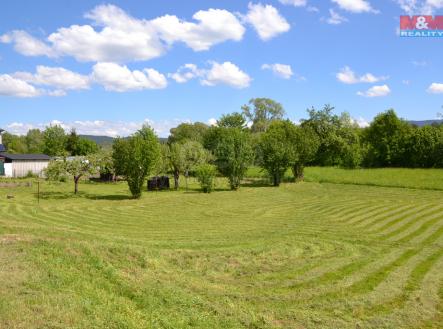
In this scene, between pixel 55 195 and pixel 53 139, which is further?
pixel 53 139

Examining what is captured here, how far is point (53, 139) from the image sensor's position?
100188 millimetres

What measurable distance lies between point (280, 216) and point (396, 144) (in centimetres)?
5186

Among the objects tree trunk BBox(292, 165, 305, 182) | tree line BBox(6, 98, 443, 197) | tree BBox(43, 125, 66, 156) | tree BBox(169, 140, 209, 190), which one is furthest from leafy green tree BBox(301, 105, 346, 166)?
tree BBox(43, 125, 66, 156)

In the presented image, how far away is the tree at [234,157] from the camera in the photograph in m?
51.6

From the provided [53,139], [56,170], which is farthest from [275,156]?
[53,139]

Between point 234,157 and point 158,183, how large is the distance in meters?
11.7

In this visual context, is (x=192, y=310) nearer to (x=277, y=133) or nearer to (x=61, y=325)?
(x=61, y=325)

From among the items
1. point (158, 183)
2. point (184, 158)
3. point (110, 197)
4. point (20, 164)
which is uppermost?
point (184, 158)

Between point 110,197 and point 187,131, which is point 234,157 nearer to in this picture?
point 110,197

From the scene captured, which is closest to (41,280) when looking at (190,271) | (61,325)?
(61,325)

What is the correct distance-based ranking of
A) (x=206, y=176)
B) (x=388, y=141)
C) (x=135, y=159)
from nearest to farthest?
(x=135, y=159) → (x=206, y=176) → (x=388, y=141)

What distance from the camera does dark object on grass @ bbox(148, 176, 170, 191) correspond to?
5228 centimetres

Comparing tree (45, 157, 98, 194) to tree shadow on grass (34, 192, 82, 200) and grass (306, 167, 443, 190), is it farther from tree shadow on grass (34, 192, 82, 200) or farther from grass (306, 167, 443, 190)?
grass (306, 167, 443, 190)

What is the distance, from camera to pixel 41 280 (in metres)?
9.81
